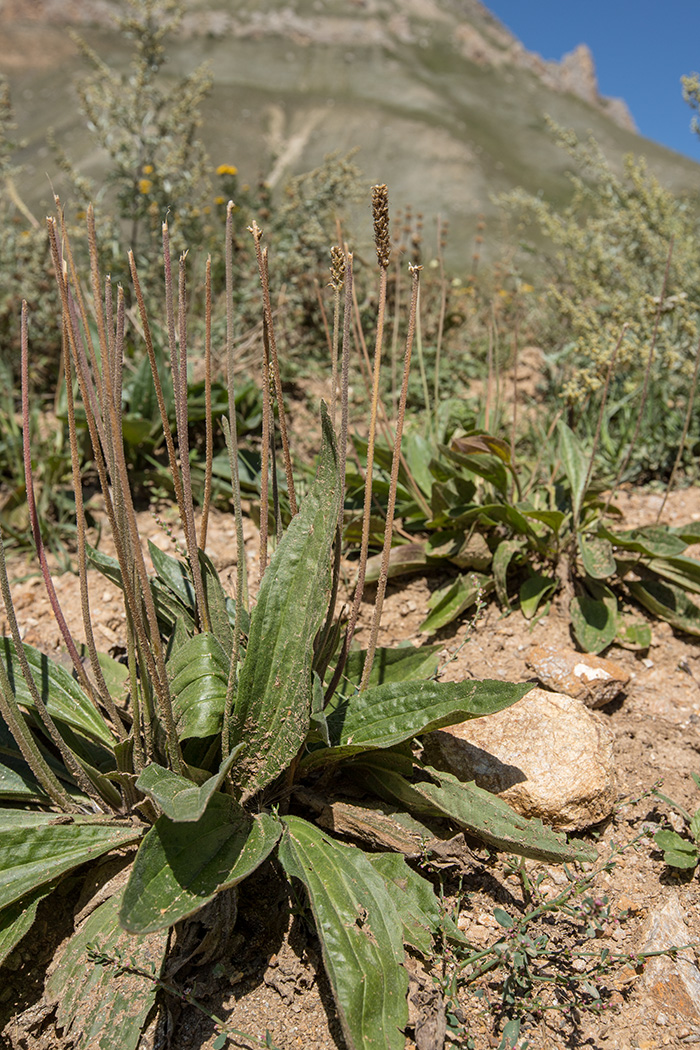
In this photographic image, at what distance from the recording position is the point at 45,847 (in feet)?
5.09

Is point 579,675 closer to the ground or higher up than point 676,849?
higher up

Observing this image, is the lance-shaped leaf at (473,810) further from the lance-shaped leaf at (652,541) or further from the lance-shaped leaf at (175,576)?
the lance-shaped leaf at (652,541)

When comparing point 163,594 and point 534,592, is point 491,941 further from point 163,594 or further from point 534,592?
point 534,592

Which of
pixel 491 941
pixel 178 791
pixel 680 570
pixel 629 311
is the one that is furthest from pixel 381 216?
pixel 629 311

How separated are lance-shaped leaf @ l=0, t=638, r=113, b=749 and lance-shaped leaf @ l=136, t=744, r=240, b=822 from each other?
0.42 m

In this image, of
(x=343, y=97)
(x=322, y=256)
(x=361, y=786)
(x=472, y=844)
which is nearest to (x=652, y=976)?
(x=472, y=844)

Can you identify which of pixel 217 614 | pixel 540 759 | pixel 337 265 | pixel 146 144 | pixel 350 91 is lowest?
pixel 540 759

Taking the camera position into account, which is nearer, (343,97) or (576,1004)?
(576,1004)

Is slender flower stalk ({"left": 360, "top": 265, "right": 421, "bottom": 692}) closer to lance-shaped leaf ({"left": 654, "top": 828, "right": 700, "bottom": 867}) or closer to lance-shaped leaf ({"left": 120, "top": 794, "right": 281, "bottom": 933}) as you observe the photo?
lance-shaped leaf ({"left": 120, "top": 794, "right": 281, "bottom": 933})

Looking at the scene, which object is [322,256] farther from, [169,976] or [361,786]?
[169,976]

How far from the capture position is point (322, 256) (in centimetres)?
489

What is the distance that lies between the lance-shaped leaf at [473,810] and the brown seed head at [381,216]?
1149mm

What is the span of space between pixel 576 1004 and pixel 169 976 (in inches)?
32.8

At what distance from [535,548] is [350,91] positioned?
125 ft
